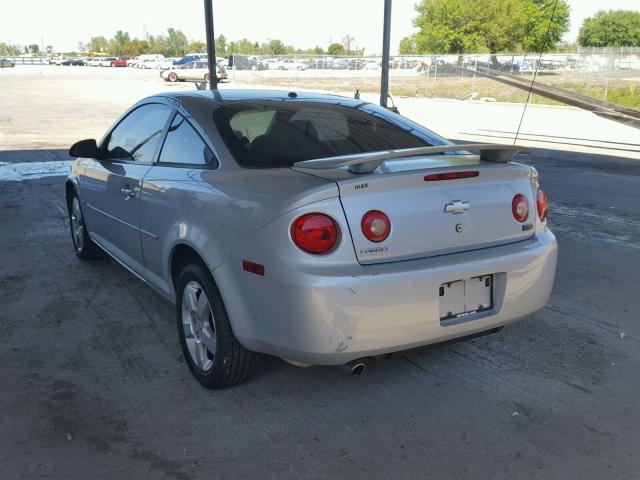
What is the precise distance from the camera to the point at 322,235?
9.20 feet

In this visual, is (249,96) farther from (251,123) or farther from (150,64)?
(150,64)

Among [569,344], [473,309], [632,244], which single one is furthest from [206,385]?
[632,244]

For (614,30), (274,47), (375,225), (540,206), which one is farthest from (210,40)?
(274,47)

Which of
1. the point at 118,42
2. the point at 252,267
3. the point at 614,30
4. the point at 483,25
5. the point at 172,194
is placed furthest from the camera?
the point at 118,42

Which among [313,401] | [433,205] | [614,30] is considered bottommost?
[313,401]

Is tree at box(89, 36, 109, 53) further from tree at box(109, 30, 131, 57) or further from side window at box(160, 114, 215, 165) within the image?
side window at box(160, 114, 215, 165)

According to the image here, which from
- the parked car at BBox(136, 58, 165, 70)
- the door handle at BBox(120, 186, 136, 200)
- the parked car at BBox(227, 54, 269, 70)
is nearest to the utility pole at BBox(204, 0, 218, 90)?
the door handle at BBox(120, 186, 136, 200)

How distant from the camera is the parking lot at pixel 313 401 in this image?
9.16 ft

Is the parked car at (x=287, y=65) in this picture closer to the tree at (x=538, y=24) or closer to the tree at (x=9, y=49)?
the tree at (x=538, y=24)

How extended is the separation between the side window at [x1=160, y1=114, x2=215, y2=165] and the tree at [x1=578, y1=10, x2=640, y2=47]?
303 feet

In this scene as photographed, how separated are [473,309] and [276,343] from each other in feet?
3.21

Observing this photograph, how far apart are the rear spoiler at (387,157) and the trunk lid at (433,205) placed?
0.04 m

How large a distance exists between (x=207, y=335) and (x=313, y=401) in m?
Result: 0.66

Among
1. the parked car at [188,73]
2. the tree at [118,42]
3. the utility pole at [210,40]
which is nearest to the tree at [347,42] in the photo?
the tree at [118,42]
